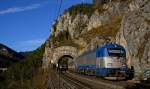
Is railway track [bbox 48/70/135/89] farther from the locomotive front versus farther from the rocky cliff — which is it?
the rocky cliff

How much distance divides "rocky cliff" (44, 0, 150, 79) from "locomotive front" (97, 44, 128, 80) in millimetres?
2138

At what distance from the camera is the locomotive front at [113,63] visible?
1491 inches

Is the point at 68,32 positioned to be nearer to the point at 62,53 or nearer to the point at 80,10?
the point at 80,10

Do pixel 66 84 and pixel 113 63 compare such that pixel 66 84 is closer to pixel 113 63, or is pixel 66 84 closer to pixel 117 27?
pixel 113 63

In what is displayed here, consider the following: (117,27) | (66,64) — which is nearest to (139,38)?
(117,27)

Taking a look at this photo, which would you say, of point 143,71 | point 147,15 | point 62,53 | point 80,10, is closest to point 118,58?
point 143,71

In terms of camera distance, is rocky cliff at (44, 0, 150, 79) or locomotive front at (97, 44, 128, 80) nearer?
locomotive front at (97, 44, 128, 80)

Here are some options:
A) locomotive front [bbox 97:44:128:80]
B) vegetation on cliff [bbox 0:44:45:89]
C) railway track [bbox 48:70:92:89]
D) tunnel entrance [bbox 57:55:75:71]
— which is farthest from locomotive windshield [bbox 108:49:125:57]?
tunnel entrance [bbox 57:55:75:71]

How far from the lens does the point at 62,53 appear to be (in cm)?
12712

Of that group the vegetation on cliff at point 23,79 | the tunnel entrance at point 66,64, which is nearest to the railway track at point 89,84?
the vegetation on cliff at point 23,79

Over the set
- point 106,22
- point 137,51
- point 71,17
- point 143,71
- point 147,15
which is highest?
point 71,17

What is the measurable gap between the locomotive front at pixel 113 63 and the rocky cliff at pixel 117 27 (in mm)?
2138

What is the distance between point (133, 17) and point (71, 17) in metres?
145

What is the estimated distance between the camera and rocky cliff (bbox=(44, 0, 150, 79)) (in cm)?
4094
